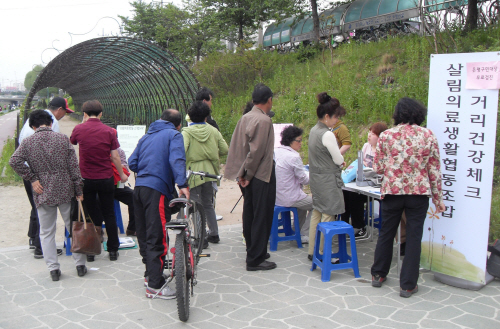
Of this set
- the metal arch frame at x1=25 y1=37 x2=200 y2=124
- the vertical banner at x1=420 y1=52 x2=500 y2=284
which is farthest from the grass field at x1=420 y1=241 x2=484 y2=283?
the metal arch frame at x1=25 y1=37 x2=200 y2=124

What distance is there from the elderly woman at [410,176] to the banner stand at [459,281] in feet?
1.55

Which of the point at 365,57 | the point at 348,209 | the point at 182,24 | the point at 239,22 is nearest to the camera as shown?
the point at 348,209

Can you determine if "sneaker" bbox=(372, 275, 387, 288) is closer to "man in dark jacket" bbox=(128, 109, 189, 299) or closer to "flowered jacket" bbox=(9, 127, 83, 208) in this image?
"man in dark jacket" bbox=(128, 109, 189, 299)

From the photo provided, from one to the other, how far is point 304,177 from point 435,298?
6.54 ft

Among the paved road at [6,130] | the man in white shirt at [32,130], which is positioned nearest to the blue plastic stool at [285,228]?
the man in white shirt at [32,130]

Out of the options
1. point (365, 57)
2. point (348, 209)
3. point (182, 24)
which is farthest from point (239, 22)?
point (348, 209)

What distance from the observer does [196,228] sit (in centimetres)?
457

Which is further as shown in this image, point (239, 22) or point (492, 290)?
point (239, 22)

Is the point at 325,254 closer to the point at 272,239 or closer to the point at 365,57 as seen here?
the point at 272,239

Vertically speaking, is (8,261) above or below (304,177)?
below

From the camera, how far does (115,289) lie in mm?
4461

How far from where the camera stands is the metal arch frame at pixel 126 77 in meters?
12.1

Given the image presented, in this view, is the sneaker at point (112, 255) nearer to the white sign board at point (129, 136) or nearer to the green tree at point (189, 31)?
the white sign board at point (129, 136)

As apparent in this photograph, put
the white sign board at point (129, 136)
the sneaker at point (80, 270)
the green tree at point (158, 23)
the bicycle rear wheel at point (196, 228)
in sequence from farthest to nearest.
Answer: the green tree at point (158, 23)
the white sign board at point (129, 136)
the sneaker at point (80, 270)
the bicycle rear wheel at point (196, 228)
